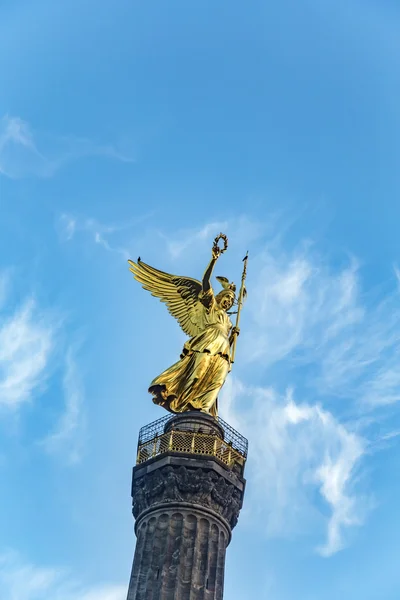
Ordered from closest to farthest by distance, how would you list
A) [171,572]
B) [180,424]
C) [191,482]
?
1. [171,572]
2. [191,482]
3. [180,424]

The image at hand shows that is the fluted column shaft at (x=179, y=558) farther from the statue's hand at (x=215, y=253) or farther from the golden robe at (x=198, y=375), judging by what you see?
the statue's hand at (x=215, y=253)

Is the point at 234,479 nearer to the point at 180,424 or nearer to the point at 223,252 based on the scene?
the point at 180,424

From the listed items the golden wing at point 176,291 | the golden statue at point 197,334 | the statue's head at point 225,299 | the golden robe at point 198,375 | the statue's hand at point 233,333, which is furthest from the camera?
the golden wing at point 176,291

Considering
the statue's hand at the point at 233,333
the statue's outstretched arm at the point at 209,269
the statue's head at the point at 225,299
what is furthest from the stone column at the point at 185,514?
the statue's outstretched arm at the point at 209,269

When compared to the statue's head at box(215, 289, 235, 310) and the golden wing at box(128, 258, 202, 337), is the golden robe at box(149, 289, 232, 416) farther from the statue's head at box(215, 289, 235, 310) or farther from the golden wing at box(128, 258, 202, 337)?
the golden wing at box(128, 258, 202, 337)

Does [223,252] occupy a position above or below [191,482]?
above

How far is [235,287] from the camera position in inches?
1591

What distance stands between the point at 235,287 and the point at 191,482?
39.4 feet

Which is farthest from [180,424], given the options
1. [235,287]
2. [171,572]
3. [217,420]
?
[235,287]

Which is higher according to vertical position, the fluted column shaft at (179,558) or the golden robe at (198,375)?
the golden robe at (198,375)

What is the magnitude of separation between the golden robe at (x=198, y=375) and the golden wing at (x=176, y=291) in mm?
1897

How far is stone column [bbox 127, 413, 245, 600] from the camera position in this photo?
29.2 m

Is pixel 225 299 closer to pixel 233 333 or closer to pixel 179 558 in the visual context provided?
pixel 233 333

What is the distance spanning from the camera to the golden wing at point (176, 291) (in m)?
39.7
